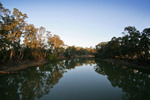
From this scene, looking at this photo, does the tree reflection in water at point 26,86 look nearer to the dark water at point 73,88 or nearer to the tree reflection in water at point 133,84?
the dark water at point 73,88

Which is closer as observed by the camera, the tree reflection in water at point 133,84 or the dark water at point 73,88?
the dark water at point 73,88

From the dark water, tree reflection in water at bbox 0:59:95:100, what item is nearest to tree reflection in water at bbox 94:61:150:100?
the dark water

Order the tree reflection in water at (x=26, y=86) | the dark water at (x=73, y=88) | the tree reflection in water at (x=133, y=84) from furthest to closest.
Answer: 1. the tree reflection in water at (x=133, y=84)
2. the tree reflection in water at (x=26, y=86)
3. the dark water at (x=73, y=88)

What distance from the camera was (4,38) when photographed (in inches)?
720

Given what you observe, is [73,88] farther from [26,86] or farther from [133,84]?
[133,84]

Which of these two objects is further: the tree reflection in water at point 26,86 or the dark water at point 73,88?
the tree reflection in water at point 26,86

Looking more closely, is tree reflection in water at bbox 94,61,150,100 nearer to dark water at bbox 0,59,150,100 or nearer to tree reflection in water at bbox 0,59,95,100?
dark water at bbox 0,59,150,100

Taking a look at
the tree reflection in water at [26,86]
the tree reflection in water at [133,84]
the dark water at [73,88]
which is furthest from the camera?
the tree reflection in water at [133,84]

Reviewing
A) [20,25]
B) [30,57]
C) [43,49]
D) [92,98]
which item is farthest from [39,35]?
[92,98]

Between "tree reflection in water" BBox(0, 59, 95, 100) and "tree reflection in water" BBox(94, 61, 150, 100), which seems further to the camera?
"tree reflection in water" BBox(94, 61, 150, 100)

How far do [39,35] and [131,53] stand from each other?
3795 centimetres

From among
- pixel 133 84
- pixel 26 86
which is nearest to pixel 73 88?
pixel 26 86

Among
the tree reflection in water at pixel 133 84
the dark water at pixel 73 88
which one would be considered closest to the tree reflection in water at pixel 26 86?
the dark water at pixel 73 88

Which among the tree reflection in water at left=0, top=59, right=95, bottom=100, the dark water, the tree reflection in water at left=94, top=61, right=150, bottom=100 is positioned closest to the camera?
the dark water
